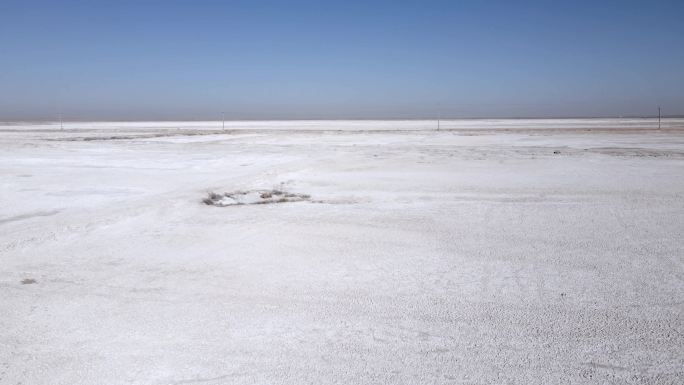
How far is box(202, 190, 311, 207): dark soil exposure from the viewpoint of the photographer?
785 centimetres

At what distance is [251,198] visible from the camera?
8234 millimetres

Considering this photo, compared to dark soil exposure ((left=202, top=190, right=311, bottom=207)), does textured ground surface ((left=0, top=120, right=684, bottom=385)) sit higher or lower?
lower

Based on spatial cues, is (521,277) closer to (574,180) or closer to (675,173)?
(574,180)

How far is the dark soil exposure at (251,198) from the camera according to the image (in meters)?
7.85

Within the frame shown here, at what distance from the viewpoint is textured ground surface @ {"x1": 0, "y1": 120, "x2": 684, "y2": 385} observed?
278 cm

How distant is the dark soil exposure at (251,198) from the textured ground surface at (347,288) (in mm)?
318

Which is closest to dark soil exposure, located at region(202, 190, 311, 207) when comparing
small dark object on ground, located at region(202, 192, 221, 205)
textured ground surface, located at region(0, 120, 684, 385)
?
small dark object on ground, located at region(202, 192, 221, 205)

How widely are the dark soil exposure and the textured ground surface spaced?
318 millimetres

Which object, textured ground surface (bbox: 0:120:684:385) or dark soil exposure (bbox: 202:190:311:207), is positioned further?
dark soil exposure (bbox: 202:190:311:207)

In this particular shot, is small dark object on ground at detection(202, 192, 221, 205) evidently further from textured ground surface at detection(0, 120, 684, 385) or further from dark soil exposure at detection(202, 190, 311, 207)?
textured ground surface at detection(0, 120, 684, 385)

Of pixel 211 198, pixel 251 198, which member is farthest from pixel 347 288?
pixel 211 198

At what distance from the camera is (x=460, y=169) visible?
39.7 ft

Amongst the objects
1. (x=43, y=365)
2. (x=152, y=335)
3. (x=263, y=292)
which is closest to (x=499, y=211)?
(x=263, y=292)

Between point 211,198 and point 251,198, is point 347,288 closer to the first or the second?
point 251,198
